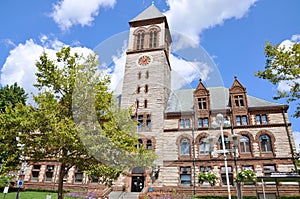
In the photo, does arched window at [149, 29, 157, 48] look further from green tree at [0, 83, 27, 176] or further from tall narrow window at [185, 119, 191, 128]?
green tree at [0, 83, 27, 176]

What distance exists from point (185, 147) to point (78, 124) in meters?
18.2

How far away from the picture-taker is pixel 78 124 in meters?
Result: 13.6

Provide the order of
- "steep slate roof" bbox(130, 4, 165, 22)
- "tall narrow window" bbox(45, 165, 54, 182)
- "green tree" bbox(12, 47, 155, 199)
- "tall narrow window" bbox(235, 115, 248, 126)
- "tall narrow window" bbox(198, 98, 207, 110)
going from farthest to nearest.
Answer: "steep slate roof" bbox(130, 4, 165, 22)
"tall narrow window" bbox(45, 165, 54, 182)
"tall narrow window" bbox(198, 98, 207, 110)
"tall narrow window" bbox(235, 115, 248, 126)
"green tree" bbox(12, 47, 155, 199)

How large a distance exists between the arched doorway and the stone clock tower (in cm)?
333

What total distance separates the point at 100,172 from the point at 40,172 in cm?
2214

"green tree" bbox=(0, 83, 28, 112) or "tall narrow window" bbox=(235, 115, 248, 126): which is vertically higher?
"green tree" bbox=(0, 83, 28, 112)

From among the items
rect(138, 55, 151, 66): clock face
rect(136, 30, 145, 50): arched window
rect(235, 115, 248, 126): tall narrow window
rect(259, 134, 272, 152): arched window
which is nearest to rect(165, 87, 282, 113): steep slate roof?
rect(235, 115, 248, 126): tall narrow window

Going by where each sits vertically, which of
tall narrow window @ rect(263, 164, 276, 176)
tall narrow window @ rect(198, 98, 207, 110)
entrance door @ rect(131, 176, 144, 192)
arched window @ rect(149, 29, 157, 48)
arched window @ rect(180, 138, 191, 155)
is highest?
arched window @ rect(149, 29, 157, 48)

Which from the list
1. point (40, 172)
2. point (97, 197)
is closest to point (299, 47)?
point (97, 197)

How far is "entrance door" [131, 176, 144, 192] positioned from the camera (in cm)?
2773

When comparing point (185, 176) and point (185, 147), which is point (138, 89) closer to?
point (185, 147)

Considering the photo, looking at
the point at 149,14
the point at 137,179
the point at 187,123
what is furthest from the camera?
the point at 149,14

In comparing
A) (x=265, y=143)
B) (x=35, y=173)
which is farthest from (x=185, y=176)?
(x=35, y=173)

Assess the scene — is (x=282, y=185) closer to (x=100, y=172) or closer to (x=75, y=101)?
(x=100, y=172)
